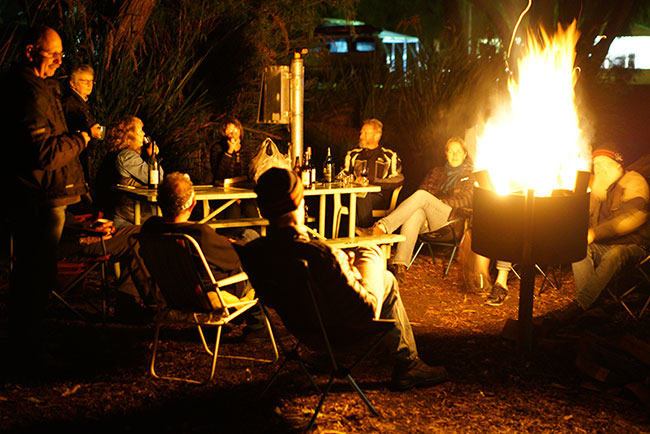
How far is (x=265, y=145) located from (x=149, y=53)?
3.15 m

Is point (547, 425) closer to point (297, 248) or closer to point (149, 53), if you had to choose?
point (297, 248)

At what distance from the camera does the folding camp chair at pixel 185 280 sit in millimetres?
3781

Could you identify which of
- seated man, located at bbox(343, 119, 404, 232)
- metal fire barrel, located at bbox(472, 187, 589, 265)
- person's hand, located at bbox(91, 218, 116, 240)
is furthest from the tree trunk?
metal fire barrel, located at bbox(472, 187, 589, 265)

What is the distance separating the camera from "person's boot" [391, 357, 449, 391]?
12.9ft

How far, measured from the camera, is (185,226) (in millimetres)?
4066

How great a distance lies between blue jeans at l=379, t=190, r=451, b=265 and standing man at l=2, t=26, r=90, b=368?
3292 mm

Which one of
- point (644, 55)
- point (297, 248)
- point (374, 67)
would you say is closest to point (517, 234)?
point (297, 248)

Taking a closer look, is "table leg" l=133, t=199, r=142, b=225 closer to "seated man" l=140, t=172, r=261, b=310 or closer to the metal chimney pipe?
"seated man" l=140, t=172, r=261, b=310

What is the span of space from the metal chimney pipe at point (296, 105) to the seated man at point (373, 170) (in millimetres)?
541

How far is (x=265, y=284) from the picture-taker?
3416 mm

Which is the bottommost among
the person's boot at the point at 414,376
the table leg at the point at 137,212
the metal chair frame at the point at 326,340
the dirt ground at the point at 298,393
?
the dirt ground at the point at 298,393

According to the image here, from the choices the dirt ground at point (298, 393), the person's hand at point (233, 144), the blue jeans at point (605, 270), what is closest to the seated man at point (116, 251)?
the dirt ground at point (298, 393)

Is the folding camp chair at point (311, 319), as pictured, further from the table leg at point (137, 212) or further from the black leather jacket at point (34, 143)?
the table leg at point (137, 212)

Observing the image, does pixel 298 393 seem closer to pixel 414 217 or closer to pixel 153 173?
pixel 153 173
